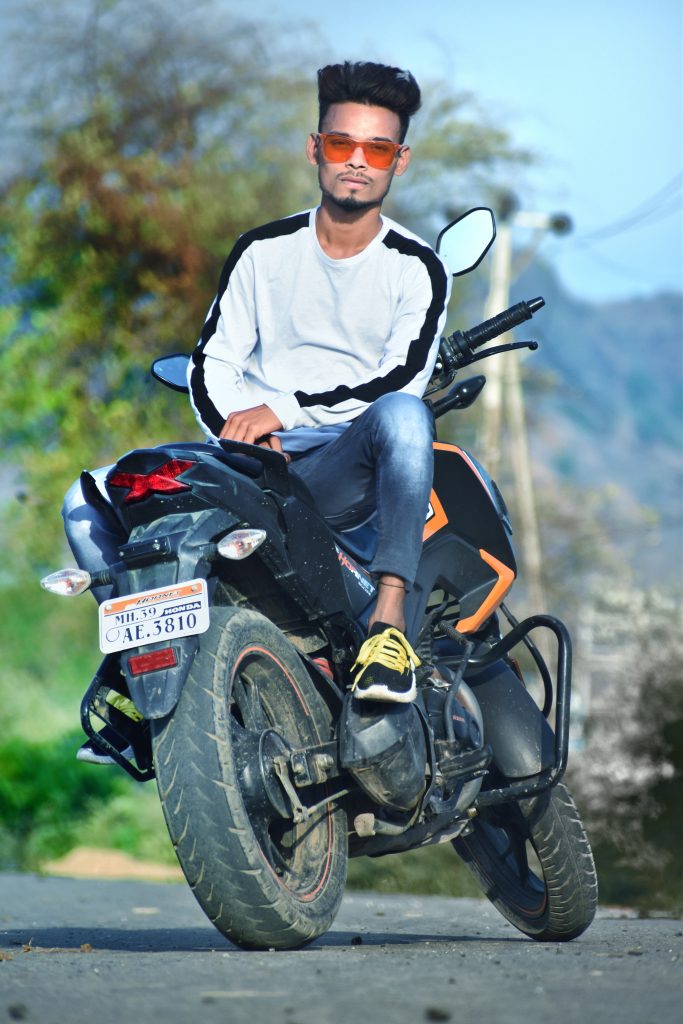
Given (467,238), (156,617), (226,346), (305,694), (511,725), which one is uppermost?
(467,238)

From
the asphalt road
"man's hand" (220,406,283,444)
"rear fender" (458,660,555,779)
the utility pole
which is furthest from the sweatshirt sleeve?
the utility pole

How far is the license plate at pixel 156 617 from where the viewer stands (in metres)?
3.54

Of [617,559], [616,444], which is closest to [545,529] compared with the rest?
[617,559]

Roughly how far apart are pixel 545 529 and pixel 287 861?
25097 millimetres

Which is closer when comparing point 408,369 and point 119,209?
point 408,369

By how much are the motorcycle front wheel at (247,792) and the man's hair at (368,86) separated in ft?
5.88

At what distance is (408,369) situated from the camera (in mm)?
4379

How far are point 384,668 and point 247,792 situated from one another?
0.51 metres

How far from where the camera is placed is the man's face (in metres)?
4.53

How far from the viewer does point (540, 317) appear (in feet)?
80.1

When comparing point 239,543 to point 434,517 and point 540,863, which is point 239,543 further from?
point 540,863

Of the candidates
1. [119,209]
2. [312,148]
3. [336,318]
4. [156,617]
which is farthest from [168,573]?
[119,209]

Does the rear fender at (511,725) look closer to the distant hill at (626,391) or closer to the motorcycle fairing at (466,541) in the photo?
the motorcycle fairing at (466,541)

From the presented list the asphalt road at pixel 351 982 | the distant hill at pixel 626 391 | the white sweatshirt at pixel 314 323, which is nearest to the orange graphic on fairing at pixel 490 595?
the white sweatshirt at pixel 314 323
